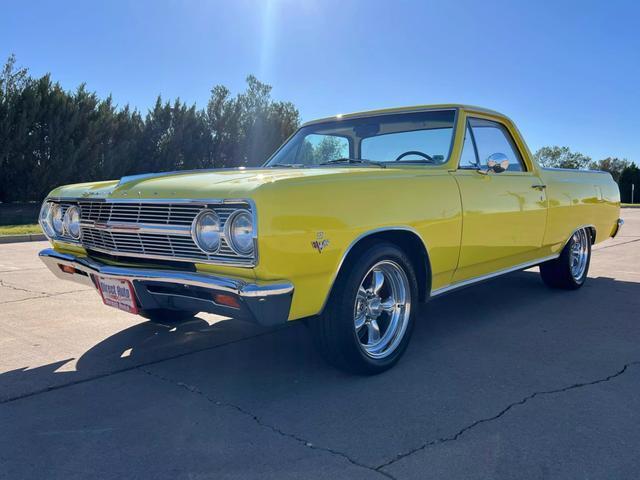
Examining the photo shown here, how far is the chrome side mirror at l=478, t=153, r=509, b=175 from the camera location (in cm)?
417

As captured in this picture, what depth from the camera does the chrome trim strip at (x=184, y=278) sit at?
2623 mm

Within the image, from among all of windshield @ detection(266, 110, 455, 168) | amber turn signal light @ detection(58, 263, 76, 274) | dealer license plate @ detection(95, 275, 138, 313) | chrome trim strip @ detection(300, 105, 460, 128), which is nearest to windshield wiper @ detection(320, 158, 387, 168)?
windshield @ detection(266, 110, 455, 168)

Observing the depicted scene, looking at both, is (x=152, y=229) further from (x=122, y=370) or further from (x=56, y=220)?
(x=56, y=220)

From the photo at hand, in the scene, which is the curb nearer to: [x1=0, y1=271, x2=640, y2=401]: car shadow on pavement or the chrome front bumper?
[x1=0, y1=271, x2=640, y2=401]: car shadow on pavement

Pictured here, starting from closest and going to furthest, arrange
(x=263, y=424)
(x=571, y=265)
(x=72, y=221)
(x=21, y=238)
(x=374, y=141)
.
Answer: (x=263, y=424) → (x=72, y=221) → (x=374, y=141) → (x=571, y=265) → (x=21, y=238)

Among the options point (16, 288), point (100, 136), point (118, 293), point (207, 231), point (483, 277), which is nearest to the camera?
point (207, 231)

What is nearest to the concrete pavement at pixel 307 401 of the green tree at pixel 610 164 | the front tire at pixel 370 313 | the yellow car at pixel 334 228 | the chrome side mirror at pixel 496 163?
Answer: the front tire at pixel 370 313

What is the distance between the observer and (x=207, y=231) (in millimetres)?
2824

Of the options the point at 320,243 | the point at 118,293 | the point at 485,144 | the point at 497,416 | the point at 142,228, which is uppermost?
the point at 485,144

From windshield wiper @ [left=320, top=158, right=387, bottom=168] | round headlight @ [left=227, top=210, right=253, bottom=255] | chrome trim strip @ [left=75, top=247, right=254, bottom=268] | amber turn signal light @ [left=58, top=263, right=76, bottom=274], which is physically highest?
windshield wiper @ [left=320, top=158, right=387, bottom=168]

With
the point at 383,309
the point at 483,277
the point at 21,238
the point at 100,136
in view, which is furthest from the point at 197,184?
the point at 100,136

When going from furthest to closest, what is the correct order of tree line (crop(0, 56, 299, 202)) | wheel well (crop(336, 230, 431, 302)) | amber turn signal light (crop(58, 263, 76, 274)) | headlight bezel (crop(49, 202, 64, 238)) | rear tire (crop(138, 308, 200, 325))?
tree line (crop(0, 56, 299, 202)) → rear tire (crop(138, 308, 200, 325)) → headlight bezel (crop(49, 202, 64, 238)) → amber turn signal light (crop(58, 263, 76, 274)) → wheel well (crop(336, 230, 431, 302))

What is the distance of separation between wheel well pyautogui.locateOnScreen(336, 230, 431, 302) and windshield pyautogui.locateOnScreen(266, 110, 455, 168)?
79 centimetres

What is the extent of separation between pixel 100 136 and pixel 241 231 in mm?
20382
